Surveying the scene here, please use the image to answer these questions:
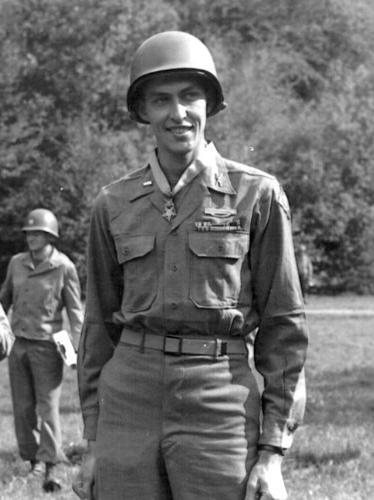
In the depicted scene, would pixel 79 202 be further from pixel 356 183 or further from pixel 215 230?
pixel 215 230

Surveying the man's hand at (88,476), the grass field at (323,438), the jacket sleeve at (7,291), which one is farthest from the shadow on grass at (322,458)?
the man's hand at (88,476)

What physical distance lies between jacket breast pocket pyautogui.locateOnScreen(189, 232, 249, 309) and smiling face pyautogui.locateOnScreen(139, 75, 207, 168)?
0.30 m

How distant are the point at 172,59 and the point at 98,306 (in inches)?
35.3

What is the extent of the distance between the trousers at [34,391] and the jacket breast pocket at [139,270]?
5389mm

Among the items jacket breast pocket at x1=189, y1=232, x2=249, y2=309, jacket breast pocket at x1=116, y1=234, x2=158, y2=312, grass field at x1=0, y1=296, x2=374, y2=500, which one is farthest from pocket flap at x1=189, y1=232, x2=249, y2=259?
grass field at x1=0, y1=296, x2=374, y2=500

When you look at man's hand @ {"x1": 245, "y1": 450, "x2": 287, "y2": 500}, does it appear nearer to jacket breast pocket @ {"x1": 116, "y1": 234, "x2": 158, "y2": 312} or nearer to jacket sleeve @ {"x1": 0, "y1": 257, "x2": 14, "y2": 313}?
jacket breast pocket @ {"x1": 116, "y1": 234, "x2": 158, "y2": 312}

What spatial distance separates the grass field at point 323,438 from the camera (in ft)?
25.4

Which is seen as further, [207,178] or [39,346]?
[39,346]

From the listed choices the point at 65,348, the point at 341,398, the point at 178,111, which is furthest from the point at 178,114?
the point at 341,398

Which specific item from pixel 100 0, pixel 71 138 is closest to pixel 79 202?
pixel 71 138

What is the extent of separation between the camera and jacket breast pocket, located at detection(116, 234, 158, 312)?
12.1 feet

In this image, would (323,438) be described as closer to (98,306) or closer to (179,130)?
(98,306)

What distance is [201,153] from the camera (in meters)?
3.79

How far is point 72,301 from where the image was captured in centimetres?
925
